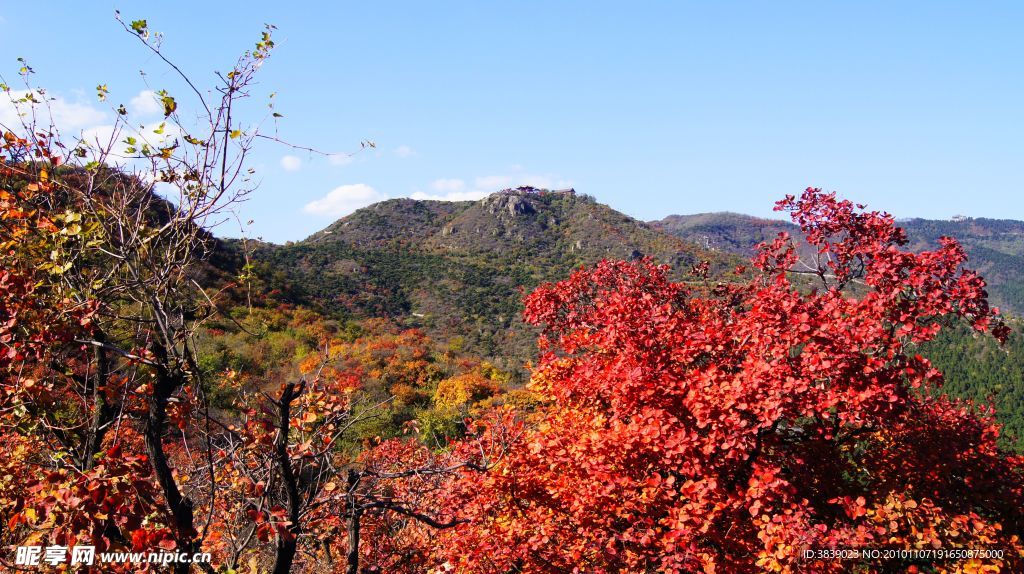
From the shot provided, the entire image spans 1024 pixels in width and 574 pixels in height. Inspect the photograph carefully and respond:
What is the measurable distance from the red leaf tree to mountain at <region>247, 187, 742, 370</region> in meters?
27.7

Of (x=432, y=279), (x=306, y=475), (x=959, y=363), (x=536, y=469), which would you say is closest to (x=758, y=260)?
(x=536, y=469)

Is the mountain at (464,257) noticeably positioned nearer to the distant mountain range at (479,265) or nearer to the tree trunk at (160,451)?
the distant mountain range at (479,265)

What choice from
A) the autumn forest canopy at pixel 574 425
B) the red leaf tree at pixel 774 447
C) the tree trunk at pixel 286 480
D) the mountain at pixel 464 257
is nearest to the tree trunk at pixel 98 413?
the autumn forest canopy at pixel 574 425

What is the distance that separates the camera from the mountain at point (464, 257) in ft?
158

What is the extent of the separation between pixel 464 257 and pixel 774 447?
65.4 m

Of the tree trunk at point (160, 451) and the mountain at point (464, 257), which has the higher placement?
the mountain at point (464, 257)

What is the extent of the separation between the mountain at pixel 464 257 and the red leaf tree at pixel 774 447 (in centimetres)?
2767

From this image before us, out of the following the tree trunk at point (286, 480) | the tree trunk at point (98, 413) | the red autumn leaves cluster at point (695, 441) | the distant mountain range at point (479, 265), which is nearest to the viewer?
the tree trunk at point (286, 480)

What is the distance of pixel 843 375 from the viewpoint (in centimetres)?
→ 548

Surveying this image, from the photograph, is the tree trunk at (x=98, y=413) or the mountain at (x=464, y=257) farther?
the mountain at (x=464, y=257)

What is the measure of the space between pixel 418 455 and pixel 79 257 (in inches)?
417

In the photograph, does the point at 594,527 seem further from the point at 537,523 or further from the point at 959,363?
the point at 959,363

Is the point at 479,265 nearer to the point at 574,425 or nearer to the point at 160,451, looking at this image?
the point at 574,425

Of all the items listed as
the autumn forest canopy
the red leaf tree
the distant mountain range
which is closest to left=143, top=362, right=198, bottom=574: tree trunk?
the autumn forest canopy
